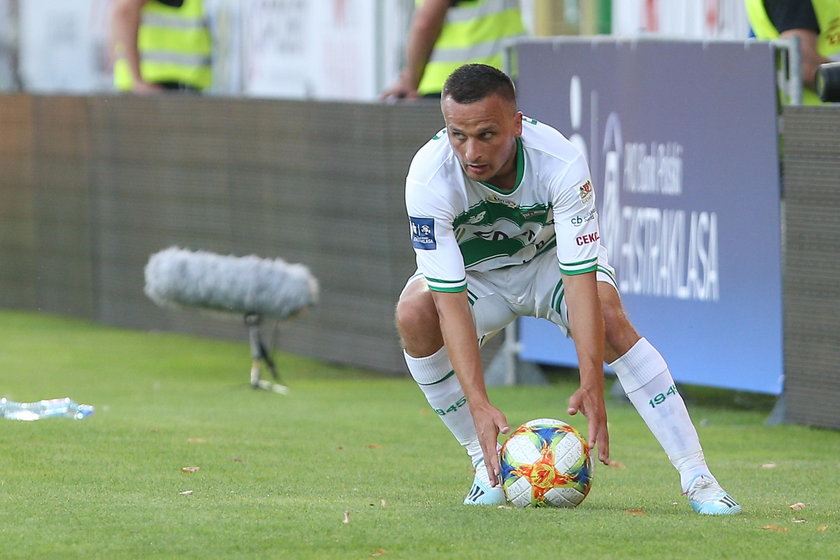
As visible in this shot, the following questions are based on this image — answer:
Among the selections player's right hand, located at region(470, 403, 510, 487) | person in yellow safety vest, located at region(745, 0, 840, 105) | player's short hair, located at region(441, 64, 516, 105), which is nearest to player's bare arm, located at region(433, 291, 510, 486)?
player's right hand, located at region(470, 403, 510, 487)

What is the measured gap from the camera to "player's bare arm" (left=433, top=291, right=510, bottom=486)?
5273 mm

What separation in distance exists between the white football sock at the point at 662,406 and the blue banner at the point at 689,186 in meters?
2.91

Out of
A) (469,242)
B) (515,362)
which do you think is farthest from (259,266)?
(469,242)

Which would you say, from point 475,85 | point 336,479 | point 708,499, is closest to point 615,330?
point 708,499

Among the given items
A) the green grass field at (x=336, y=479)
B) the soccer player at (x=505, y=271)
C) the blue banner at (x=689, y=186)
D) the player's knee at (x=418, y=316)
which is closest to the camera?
the green grass field at (x=336, y=479)

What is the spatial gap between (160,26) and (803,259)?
20.9 ft

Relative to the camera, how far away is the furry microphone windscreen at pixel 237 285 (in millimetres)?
10297

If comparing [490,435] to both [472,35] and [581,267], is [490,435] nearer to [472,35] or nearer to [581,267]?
[581,267]

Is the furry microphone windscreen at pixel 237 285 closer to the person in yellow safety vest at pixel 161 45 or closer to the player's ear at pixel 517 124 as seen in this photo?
the person in yellow safety vest at pixel 161 45

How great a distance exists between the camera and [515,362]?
1022 cm

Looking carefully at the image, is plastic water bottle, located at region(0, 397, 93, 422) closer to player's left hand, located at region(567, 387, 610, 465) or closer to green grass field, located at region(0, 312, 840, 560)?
green grass field, located at region(0, 312, 840, 560)

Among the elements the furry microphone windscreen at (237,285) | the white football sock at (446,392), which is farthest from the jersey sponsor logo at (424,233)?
the furry microphone windscreen at (237,285)

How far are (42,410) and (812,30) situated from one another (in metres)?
4.30

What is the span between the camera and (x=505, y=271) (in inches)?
238
